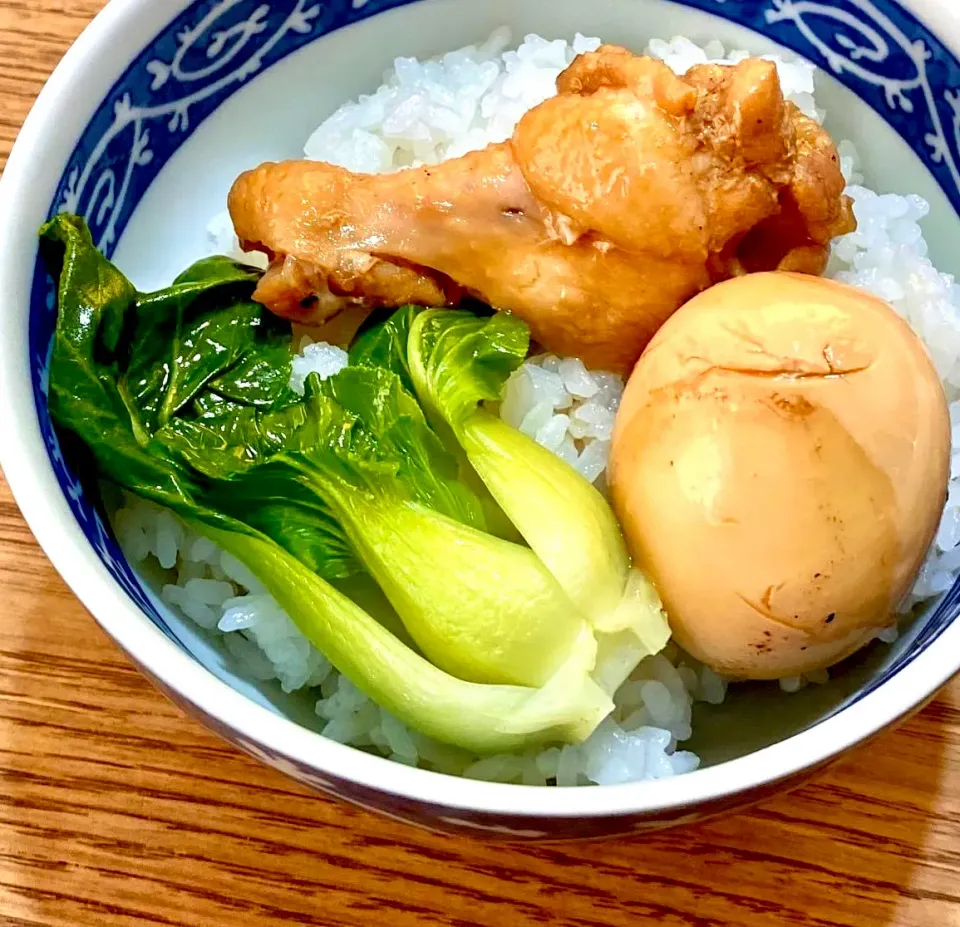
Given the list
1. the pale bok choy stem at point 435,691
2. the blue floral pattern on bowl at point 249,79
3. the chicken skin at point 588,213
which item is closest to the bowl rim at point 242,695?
the blue floral pattern on bowl at point 249,79

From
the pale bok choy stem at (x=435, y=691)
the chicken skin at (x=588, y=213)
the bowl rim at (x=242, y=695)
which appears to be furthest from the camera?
the chicken skin at (x=588, y=213)

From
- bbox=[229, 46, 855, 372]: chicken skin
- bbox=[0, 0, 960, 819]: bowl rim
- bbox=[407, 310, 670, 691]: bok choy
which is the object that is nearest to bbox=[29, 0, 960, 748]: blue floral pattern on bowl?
bbox=[0, 0, 960, 819]: bowl rim

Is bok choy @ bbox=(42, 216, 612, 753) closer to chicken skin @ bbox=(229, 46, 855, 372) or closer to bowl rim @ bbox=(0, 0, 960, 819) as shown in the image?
bowl rim @ bbox=(0, 0, 960, 819)

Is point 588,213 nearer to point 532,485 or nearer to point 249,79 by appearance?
point 532,485

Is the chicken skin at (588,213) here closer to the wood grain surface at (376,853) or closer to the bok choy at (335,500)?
the bok choy at (335,500)

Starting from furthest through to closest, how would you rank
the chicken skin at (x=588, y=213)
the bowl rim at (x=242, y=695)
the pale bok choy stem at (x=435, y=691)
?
the chicken skin at (x=588, y=213), the pale bok choy stem at (x=435, y=691), the bowl rim at (x=242, y=695)

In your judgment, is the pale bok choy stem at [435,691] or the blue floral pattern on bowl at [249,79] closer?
the pale bok choy stem at [435,691]

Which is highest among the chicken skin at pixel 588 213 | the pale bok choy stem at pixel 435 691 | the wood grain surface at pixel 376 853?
the chicken skin at pixel 588 213
